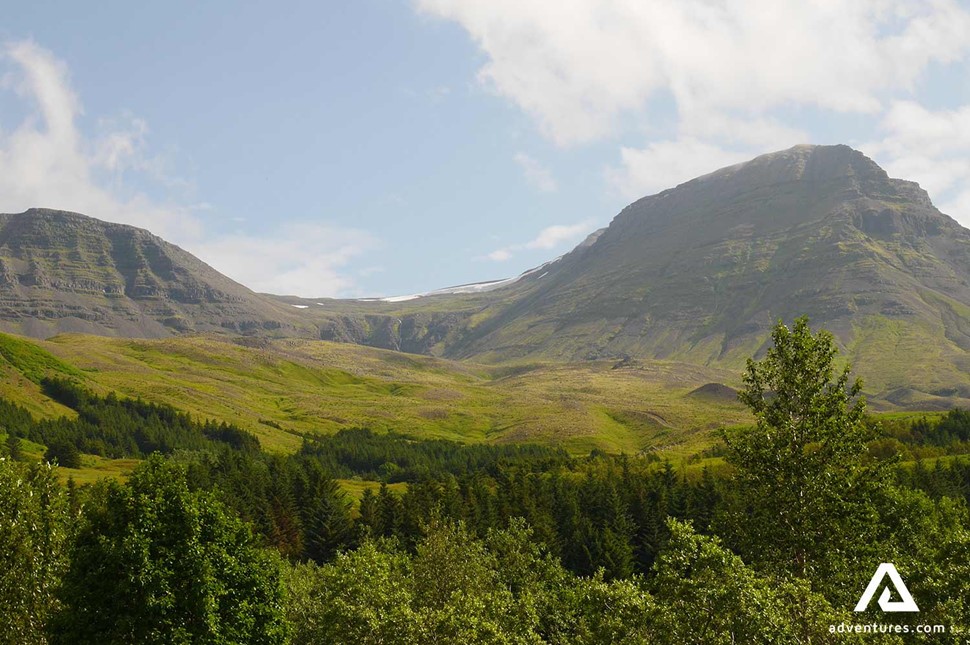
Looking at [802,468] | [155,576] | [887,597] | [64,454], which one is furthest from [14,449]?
[887,597]

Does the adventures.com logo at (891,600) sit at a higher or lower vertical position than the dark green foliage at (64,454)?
higher

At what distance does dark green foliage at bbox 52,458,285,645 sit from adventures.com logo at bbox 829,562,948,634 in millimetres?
35593

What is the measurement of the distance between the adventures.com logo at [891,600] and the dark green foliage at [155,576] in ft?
117

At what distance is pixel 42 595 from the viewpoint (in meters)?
47.3

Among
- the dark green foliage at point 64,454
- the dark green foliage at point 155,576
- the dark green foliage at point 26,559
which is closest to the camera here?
the dark green foliage at point 155,576

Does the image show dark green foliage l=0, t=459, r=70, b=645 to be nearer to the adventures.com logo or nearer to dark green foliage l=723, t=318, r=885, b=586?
dark green foliage l=723, t=318, r=885, b=586

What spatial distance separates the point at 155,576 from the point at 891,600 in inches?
1613

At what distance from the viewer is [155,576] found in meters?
39.5

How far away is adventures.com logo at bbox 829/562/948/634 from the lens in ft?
114

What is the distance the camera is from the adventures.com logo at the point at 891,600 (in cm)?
3472

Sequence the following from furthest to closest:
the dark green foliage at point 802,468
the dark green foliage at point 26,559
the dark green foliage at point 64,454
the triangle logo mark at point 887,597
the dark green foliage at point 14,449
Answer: the dark green foliage at point 64,454 < the dark green foliage at point 14,449 < the dark green foliage at point 26,559 < the triangle logo mark at point 887,597 < the dark green foliage at point 802,468

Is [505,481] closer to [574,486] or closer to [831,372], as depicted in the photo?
[574,486]

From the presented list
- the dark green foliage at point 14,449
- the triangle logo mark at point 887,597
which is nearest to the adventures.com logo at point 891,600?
the triangle logo mark at point 887,597

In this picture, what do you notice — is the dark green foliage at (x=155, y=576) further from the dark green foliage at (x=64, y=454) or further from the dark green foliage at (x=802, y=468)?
the dark green foliage at (x=64, y=454)
